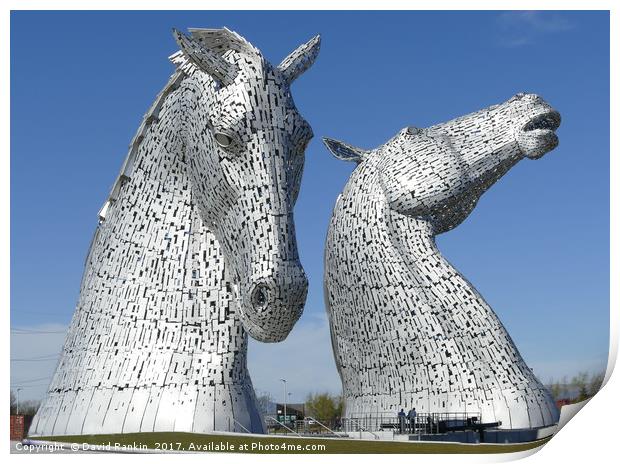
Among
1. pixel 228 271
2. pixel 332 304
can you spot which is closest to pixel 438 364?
pixel 332 304

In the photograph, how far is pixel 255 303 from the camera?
641 cm

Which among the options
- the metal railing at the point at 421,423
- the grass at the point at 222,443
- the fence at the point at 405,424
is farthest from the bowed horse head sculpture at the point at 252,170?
the metal railing at the point at 421,423

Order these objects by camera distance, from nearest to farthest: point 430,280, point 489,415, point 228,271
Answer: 1. point 228,271
2. point 489,415
3. point 430,280

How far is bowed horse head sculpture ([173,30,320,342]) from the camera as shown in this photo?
637 cm

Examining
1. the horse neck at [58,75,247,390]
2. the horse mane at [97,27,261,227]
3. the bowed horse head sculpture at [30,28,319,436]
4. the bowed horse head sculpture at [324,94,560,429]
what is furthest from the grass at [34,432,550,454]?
the bowed horse head sculpture at [324,94,560,429]

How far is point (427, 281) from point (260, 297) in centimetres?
767

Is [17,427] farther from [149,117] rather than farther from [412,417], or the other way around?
[412,417]

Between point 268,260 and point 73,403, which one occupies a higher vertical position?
point 268,260

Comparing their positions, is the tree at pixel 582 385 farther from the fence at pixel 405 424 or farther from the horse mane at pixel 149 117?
the horse mane at pixel 149 117

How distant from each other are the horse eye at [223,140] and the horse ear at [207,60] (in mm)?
475

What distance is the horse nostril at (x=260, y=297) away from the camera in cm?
632

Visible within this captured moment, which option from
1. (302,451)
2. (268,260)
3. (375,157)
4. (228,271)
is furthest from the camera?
(375,157)

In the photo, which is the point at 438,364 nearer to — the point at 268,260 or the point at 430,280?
the point at 430,280

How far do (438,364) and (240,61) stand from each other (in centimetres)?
809
